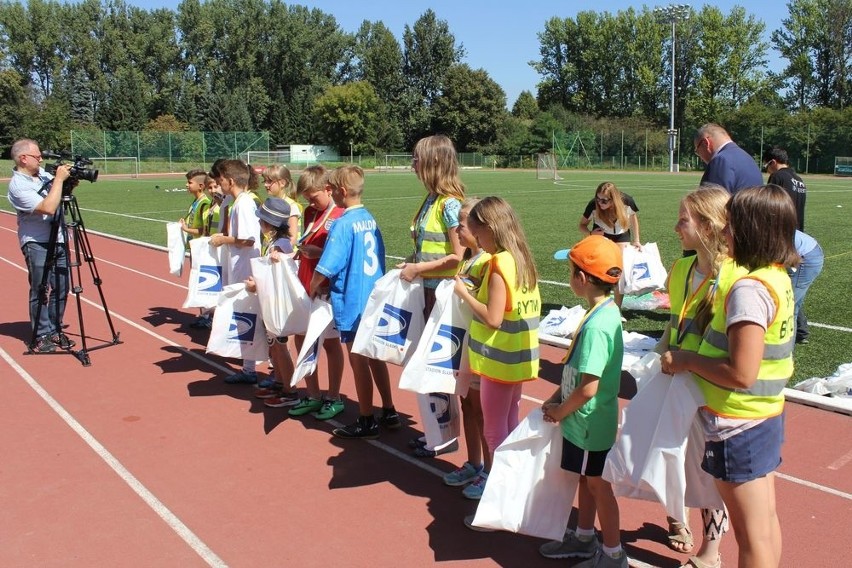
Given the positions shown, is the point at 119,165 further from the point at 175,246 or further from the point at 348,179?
the point at 348,179

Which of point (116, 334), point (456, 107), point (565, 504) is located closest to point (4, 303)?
point (116, 334)

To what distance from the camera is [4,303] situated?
33.9 feet

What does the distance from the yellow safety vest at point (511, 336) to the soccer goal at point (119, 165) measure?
185 ft

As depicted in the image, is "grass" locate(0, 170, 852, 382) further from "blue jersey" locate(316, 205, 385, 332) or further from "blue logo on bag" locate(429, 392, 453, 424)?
"blue jersey" locate(316, 205, 385, 332)

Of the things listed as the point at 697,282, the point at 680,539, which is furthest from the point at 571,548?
the point at 697,282

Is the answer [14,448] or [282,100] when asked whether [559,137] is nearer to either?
[282,100]

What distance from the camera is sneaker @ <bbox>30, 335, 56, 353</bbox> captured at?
24.7 feet

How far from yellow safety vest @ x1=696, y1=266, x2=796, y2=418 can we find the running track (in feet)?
3.94

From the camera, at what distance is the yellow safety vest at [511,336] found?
12.5 feet

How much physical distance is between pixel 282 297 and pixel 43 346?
368cm

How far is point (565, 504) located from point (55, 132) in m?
71.6

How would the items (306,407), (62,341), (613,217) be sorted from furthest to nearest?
(613,217) → (62,341) → (306,407)

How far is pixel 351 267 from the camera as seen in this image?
502 cm

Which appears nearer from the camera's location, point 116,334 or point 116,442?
point 116,442
